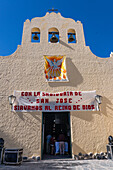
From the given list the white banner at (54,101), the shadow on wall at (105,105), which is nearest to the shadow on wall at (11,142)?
the white banner at (54,101)

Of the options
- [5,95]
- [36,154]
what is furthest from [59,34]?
[36,154]

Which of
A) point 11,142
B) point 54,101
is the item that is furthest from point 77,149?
point 11,142

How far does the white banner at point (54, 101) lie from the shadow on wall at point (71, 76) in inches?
19.8

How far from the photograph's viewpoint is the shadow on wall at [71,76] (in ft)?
22.4

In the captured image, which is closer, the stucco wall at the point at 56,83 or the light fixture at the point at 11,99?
the stucco wall at the point at 56,83

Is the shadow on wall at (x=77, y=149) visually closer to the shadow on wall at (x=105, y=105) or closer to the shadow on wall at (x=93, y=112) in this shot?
the shadow on wall at (x=93, y=112)

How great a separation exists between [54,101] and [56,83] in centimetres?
97

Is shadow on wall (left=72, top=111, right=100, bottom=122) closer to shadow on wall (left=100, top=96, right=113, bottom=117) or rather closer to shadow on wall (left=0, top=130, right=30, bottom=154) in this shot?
shadow on wall (left=100, top=96, right=113, bottom=117)

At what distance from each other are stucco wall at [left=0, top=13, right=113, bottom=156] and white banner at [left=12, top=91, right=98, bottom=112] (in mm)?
237

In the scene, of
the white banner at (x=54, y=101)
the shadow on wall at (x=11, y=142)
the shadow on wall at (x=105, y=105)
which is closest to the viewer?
the shadow on wall at (x=11, y=142)

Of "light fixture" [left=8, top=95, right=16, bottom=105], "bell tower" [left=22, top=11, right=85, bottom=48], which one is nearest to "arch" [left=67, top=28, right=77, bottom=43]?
"bell tower" [left=22, top=11, right=85, bottom=48]

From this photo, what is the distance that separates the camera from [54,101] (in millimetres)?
6473

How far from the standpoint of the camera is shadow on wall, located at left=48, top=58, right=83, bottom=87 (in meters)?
6.84

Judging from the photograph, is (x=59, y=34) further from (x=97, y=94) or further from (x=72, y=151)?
(x=72, y=151)
